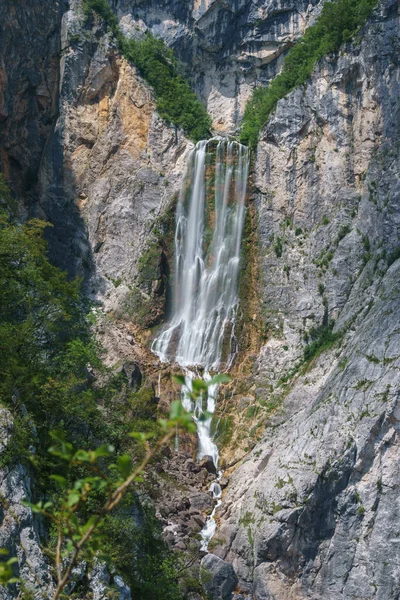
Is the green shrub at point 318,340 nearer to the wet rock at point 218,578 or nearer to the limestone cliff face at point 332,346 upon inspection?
the limestone cliff face at point 332,346

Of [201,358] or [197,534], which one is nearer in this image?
[197,534]

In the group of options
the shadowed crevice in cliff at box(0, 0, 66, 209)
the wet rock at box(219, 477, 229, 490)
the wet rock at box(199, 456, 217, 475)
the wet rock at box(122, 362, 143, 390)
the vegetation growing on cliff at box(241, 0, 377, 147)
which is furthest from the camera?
the shadowed crevice in cliff at box(0, 0, 66, 209)

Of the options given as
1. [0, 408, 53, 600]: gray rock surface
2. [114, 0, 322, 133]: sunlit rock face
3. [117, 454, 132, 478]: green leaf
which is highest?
[114, 0, 322, 133]: sunlit rock face

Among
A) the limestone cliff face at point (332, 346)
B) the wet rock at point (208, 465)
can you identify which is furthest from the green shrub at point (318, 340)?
the wet rock at point (208, 465)

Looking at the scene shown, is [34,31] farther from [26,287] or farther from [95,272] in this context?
[26,287]

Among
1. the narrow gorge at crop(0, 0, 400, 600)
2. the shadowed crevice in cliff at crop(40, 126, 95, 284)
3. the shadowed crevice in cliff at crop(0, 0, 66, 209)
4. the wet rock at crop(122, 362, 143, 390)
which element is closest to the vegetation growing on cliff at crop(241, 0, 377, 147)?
the narrow gorge at crop(0, 0, 400, 600)

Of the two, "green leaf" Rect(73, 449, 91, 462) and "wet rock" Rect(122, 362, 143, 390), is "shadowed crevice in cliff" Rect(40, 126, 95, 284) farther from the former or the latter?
"green leaf" Rect(73, 449, 91, 462)

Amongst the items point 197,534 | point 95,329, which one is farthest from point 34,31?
point 197,534
